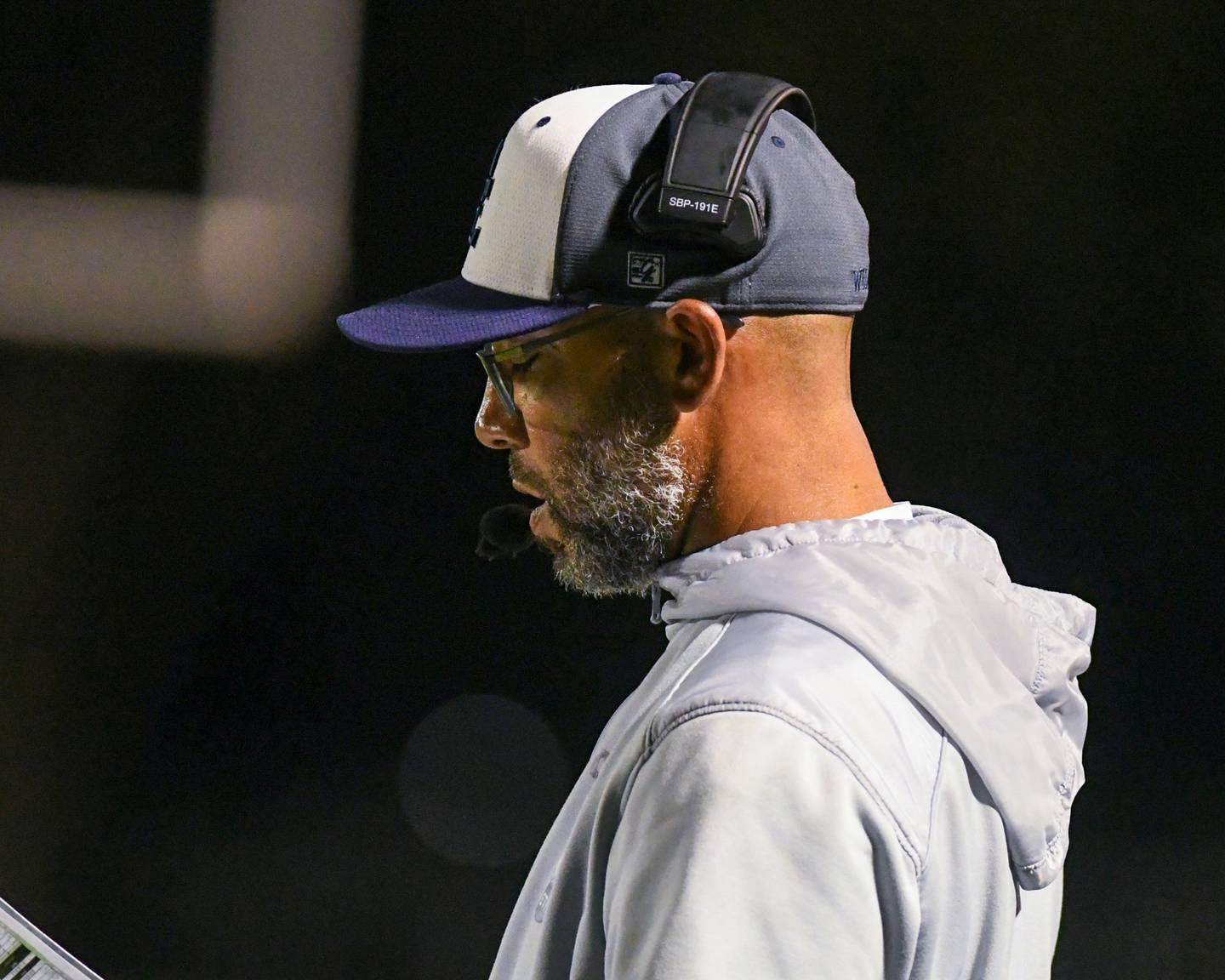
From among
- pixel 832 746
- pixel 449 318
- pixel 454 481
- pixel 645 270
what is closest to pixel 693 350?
pixel 645 270

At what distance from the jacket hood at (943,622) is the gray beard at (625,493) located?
38mm

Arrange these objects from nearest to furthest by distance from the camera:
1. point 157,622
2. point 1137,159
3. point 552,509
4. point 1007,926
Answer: point 1007,926
point 552,509
point 1137,159
point 157,622

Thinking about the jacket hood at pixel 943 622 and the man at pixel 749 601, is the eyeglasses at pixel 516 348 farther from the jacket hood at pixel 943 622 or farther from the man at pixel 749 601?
the jacket hood at pixel 943 622

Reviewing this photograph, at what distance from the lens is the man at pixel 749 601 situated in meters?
0.56

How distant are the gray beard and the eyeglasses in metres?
0.04

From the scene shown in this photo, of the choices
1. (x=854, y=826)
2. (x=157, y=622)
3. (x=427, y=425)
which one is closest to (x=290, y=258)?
(x=427, y=425)

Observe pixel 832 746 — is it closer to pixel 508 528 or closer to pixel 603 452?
pixel 603 452

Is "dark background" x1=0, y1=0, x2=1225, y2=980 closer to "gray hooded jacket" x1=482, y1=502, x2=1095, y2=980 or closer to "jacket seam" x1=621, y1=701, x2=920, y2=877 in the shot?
"gray hooded jacket" x1=482, y1=502, x2=1095, y2=980

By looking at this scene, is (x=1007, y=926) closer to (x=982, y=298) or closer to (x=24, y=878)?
(x=982, y=298)

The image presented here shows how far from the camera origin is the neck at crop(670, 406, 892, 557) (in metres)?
0.76

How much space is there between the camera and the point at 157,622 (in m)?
1.58

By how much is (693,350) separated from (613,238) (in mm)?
86

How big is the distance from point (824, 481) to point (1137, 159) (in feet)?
3.13


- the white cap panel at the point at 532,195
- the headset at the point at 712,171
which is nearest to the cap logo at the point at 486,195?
the white cap panel at the point at 532,195
